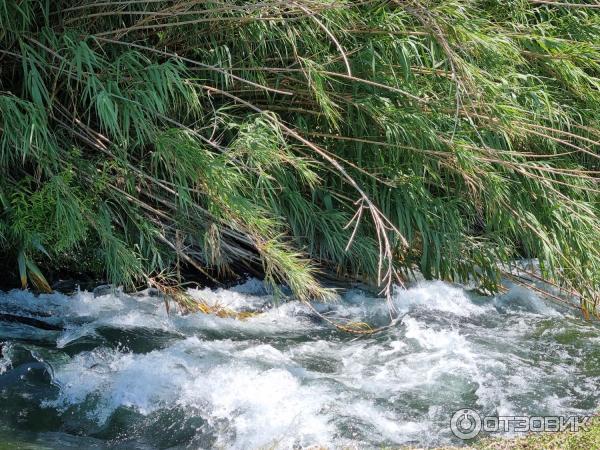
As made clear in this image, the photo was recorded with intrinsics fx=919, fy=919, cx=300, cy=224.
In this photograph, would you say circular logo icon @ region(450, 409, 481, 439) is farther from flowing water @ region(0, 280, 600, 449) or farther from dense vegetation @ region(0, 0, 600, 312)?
A: dense vegetation @ region(0, 0, 600, 312)

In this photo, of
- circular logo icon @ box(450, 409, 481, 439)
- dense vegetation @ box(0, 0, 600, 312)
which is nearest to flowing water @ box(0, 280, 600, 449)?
circular logo icon @ box(450, 409, 481, 439)

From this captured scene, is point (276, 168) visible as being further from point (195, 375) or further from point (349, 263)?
point (195, 375)

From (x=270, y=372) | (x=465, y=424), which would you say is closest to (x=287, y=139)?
(x=270, y=372)

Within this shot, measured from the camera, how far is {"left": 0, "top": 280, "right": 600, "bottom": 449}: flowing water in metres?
3.82

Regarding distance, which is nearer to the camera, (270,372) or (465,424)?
(465,424)

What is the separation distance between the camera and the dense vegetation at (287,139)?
192 inches

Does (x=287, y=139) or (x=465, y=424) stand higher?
(x=287, y=139)

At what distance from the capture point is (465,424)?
3951 millimetres

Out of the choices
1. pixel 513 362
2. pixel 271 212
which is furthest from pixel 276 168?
pixel 513 362

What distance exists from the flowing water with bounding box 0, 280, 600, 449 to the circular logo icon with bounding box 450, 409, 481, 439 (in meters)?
0.05

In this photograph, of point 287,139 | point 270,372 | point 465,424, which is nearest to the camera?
point 465,424

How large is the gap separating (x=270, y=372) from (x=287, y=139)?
1716mm

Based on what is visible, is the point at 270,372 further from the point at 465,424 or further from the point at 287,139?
the point at 287,139

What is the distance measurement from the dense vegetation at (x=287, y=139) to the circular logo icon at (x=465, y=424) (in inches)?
40.2
